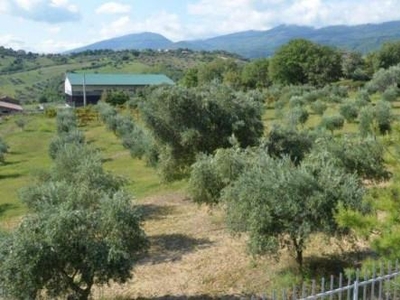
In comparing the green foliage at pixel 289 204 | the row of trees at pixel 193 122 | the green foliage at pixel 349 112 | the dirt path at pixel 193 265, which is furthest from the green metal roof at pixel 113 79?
the green foliage at pixel 289 204

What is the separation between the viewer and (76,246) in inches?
539

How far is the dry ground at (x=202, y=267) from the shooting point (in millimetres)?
15648

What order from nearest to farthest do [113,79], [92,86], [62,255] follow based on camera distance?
[62,255] < [92,86] < [113,79]

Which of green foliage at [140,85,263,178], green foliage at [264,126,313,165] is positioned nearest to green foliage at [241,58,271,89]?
green foliage at [140,85,263,178]

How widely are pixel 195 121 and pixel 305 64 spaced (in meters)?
71.9

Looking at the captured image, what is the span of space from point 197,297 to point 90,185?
8.37 meters

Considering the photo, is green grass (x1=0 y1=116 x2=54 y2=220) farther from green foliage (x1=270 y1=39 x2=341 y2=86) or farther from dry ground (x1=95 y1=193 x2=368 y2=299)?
green foliage (x1=270 y1=39 x2=341 y2=86)

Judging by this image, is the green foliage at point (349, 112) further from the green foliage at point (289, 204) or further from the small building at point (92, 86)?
the small building at point (92, 86)

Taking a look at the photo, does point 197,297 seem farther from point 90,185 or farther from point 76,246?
point 90,185

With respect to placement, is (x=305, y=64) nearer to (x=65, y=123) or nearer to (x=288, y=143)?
(x=65, y=123)

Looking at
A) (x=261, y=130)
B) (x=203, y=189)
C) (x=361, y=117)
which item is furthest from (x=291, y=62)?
(x=203, y=189)

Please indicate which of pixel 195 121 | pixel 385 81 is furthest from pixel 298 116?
pixel 385 81

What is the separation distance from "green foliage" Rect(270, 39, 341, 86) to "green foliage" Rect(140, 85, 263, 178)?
65.2 metres

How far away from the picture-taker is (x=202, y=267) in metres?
17.5
